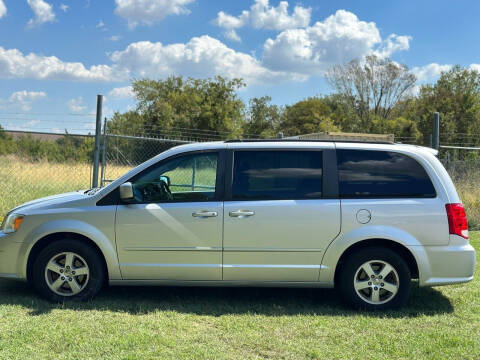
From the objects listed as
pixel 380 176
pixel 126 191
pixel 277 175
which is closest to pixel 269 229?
pixel 277 175

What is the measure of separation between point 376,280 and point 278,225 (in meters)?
1.16

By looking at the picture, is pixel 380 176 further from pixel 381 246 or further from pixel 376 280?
pixel 376 280

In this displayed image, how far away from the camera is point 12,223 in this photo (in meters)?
5.01

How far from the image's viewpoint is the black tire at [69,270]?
16.1 feet

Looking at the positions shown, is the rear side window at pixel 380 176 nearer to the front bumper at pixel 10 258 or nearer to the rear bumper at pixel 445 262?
the rear bumper at pixel 445 262

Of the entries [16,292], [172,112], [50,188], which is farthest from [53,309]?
[172,112]

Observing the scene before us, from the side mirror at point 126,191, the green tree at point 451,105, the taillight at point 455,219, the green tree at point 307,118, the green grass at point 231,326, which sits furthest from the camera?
the green tree at point 307,118

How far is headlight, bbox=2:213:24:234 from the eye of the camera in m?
4.98

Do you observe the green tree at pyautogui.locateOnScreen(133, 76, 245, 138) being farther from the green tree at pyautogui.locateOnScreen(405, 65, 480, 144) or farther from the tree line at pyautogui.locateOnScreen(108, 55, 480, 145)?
the green tree at pyautogui.locateOnScreen(405, 65, 480, 144)

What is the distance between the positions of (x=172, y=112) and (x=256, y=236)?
3937 cm

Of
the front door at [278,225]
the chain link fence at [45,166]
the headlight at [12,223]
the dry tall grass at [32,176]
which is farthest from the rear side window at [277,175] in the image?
the dry tall grass at [32,176]

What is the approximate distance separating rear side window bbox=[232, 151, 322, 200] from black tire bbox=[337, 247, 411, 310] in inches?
30.8

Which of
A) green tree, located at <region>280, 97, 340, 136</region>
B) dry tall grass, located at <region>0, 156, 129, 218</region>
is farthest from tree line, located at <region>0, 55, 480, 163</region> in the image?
dry tall grass, located at <region>0, 156, 129, 218</region>

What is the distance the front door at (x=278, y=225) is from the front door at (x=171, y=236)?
5.9 inches
